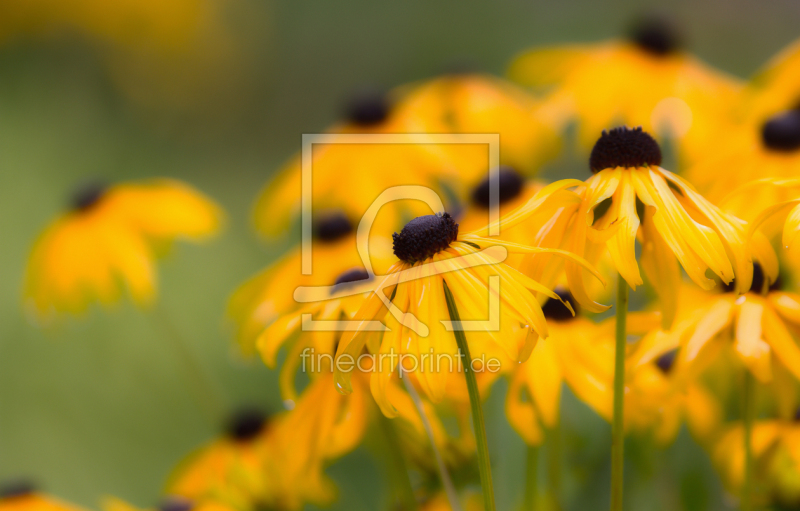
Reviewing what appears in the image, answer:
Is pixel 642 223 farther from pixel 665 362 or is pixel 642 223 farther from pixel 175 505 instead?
pixel 175 505

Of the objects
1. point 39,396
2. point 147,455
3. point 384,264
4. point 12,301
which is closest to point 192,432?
point 147,455

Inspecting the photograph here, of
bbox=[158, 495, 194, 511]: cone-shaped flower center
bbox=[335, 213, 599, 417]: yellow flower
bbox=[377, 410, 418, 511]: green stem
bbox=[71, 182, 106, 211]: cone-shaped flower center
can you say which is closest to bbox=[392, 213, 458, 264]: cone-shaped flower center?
bbox=[335, 213, 599, 417]: yellow flower

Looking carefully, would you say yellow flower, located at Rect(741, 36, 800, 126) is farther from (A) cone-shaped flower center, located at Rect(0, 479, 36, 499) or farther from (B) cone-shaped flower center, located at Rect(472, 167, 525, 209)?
(A) cone-shaped flower center, located at Rect(0, 479, 36, 499)

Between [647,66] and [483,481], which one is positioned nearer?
[483,481]

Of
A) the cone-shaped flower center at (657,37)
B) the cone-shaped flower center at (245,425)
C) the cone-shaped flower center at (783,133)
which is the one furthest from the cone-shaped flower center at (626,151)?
the cone-shaped flower center at (657,37)

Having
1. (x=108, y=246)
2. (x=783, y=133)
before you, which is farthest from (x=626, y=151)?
(x=108, y=246)

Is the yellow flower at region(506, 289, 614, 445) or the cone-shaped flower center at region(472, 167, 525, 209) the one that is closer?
the yellow flower at region(506, 289, 614, 445)

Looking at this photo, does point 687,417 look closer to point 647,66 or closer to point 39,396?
point 647,66
